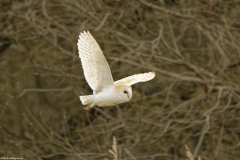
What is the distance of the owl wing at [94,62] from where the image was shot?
419 cm

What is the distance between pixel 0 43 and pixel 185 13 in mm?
2021

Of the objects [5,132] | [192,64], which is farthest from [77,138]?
[192,64]

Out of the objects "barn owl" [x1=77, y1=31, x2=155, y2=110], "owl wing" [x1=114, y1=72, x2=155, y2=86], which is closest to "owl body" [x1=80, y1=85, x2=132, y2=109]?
"barn owl" [x1=77, y1=31, x2=155, y2=110]

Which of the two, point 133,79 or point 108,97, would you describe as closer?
point 108,97

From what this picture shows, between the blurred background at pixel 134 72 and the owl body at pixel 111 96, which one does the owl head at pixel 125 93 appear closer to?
the owl body at pixel 111 96

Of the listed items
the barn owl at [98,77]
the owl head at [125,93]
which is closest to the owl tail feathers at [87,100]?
the barn owl at [98,77]

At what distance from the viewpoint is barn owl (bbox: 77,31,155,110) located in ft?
13.8

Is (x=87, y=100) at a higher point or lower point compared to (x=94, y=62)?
lower

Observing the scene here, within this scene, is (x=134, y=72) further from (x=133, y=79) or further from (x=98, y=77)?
(x=98, y=77)

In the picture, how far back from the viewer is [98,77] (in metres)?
4.34

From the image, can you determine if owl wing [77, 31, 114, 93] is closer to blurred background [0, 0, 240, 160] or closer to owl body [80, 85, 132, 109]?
owl body [80, 85, 132, 109]

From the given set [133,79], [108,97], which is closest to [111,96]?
[108,97]

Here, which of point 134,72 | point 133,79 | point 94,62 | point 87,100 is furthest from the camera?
point 134,72

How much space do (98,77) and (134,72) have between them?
2.66 meters
